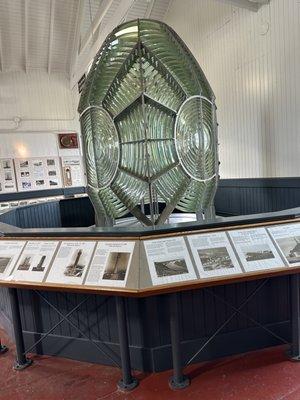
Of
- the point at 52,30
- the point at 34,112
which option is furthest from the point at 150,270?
the point at 34,112

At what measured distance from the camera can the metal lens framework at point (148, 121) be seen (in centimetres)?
261

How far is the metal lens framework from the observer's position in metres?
2.61

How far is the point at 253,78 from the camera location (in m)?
5.70

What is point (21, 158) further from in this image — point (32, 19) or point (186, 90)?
point (186, 90)

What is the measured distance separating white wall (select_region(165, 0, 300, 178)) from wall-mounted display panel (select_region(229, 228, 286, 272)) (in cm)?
362

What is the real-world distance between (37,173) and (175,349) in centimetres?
880

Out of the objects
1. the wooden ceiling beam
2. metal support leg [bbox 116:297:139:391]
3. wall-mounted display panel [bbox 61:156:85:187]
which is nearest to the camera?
metal support leg [bbox 116:297:139:391]

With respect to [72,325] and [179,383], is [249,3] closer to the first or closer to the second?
[72,325]

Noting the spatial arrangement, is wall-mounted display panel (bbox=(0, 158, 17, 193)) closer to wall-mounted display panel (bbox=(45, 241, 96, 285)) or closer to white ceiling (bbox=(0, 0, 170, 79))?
white ceiling (bbox=(0, 0, 170, 79))

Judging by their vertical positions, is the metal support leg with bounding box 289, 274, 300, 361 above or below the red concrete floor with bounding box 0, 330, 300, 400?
above

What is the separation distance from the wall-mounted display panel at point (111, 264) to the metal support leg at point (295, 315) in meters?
1.16

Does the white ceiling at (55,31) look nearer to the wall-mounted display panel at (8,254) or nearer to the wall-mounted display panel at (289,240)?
the wall-mounted display panel at (8,254)

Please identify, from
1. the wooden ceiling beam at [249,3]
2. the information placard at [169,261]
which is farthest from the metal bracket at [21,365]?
the wooden ceiling beam at [249,3]

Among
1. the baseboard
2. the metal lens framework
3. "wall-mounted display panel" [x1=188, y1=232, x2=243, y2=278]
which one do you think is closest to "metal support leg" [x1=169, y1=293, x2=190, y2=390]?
the baseboard
